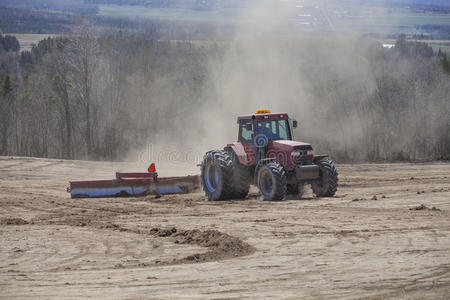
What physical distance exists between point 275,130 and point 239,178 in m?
1.65

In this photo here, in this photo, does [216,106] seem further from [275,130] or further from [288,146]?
[288,146]

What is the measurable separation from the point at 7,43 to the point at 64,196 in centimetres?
5153

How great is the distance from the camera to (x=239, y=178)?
1617 centimetres

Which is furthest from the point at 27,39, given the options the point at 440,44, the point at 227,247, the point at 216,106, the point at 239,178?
the point at 227,247

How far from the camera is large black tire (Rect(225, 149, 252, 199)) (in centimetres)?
1617

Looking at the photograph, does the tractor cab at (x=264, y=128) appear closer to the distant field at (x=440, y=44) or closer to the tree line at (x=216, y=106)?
the tree line at (x=216, y=106)

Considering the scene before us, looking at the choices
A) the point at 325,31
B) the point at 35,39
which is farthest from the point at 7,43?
the point at 325,31

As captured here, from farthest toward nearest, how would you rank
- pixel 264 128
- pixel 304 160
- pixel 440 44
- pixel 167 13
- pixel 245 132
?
1. pixel 167 13
2. pixel 440 44
3. pixel 245 132
4. pixel 264 128
5. pixel 304 160

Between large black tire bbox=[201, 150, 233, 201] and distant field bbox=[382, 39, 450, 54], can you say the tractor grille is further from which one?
distant field bbox=[382, 39, 450, 54]

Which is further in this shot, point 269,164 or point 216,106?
point 216,106

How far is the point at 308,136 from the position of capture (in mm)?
33156

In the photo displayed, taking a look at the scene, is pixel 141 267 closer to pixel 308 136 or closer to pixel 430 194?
pixel 430 194

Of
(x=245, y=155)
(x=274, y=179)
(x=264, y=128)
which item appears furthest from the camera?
(x=264, y=128)

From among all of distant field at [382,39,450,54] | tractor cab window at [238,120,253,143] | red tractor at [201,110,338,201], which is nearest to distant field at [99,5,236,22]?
distant field at [382,39,450,54]
